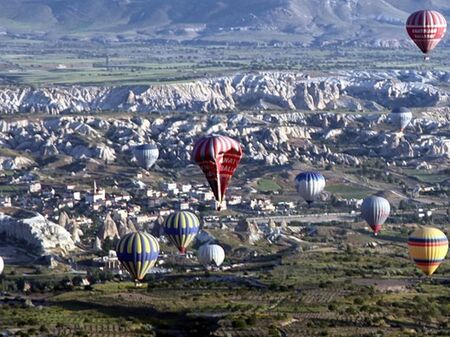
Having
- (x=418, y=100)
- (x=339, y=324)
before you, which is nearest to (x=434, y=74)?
(x=418, y=100)

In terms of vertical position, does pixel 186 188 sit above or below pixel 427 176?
below

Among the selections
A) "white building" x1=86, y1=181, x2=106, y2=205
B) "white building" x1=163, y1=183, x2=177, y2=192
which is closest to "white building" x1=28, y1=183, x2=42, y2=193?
"white building" x1=86, y1=181, x2=106, y2=205

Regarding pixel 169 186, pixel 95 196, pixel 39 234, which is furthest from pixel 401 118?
pixel 39 234

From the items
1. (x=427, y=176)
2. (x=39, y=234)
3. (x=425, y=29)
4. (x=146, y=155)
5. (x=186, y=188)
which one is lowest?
(x=39, y=234)

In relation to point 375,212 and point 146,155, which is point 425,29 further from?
point 146,155

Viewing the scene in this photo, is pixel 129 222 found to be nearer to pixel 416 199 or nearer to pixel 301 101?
pixel 416 199

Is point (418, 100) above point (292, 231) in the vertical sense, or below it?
above
